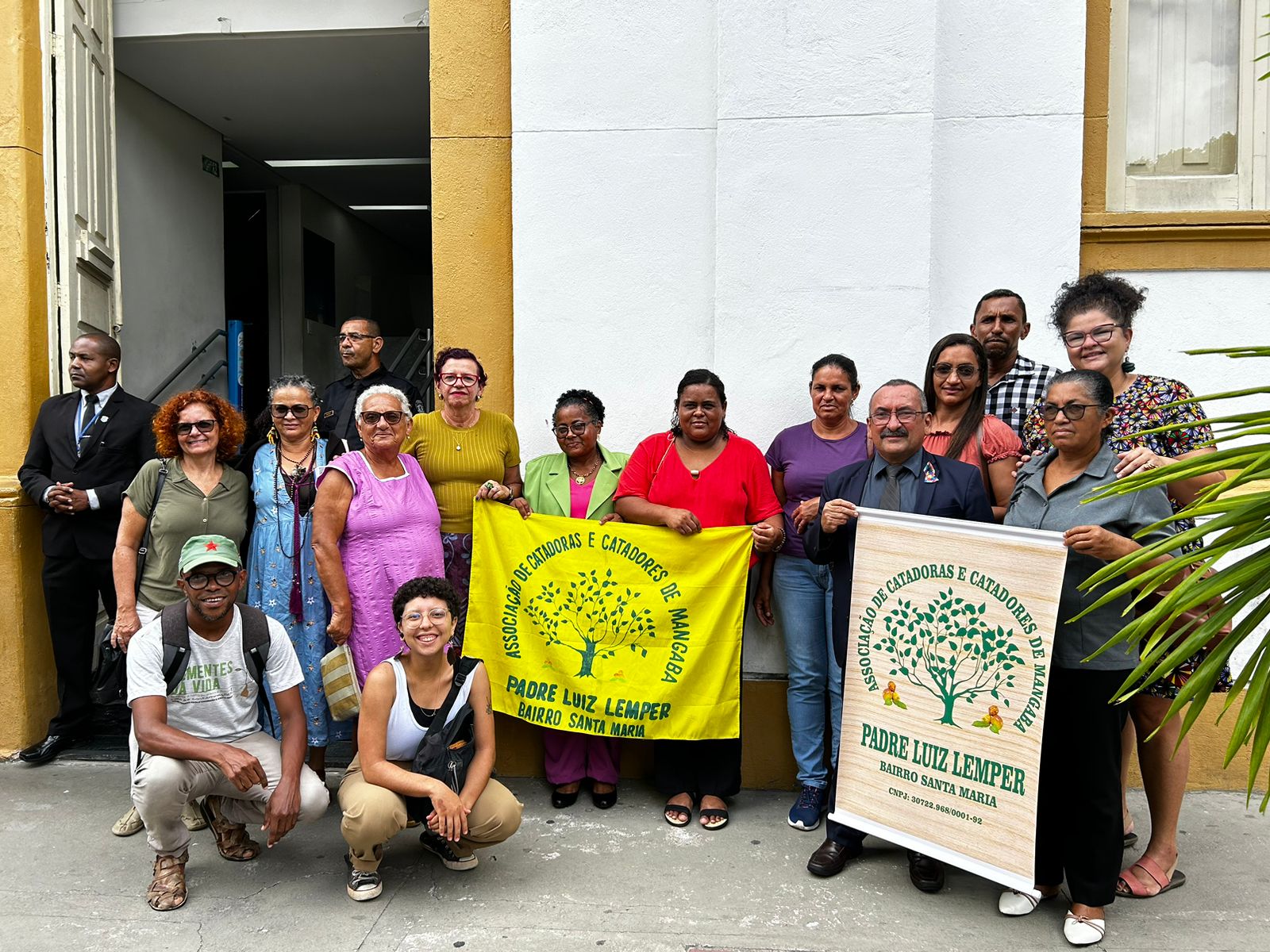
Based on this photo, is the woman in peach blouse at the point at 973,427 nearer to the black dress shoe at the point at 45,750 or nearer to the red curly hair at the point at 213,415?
the red curly hair at the point at 213,415

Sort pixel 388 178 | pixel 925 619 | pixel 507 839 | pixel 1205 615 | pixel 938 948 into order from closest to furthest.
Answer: pixel 1205 615, pixel 938 948, pixel 925 619, pixel 507 839, pixel 388 178

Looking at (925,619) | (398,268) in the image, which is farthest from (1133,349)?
(398,268)

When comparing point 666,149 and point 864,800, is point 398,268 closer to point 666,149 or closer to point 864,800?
point 666,149

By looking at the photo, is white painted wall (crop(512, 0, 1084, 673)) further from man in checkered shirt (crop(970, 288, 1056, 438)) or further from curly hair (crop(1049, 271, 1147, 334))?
curly hair (crop(1049, 271, 1147, 334))

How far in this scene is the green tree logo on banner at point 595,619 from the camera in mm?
4551

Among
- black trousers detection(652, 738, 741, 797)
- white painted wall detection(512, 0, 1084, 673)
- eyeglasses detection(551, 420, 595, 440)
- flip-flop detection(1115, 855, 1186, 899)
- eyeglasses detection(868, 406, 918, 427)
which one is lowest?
flip-flop detection(1115, 855, 1186, 899)

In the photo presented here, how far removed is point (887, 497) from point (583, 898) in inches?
76.9

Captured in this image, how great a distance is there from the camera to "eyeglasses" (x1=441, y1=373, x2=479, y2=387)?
456 cm

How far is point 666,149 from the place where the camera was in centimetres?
507

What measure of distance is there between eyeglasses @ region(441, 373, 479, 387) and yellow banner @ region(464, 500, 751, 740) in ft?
1.94

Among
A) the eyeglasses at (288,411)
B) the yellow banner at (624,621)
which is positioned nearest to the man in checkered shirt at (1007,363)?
the yellow banner at (624,621)

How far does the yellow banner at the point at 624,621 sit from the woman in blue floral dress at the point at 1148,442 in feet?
5.12

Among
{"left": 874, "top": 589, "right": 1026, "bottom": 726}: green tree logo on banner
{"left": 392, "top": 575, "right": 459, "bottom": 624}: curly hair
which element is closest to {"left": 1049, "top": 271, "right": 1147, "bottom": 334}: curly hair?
{"left": 874, "top": 589, "right": 1026, "bottom": 726}: green tree logo on banner

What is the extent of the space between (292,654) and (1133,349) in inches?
169
